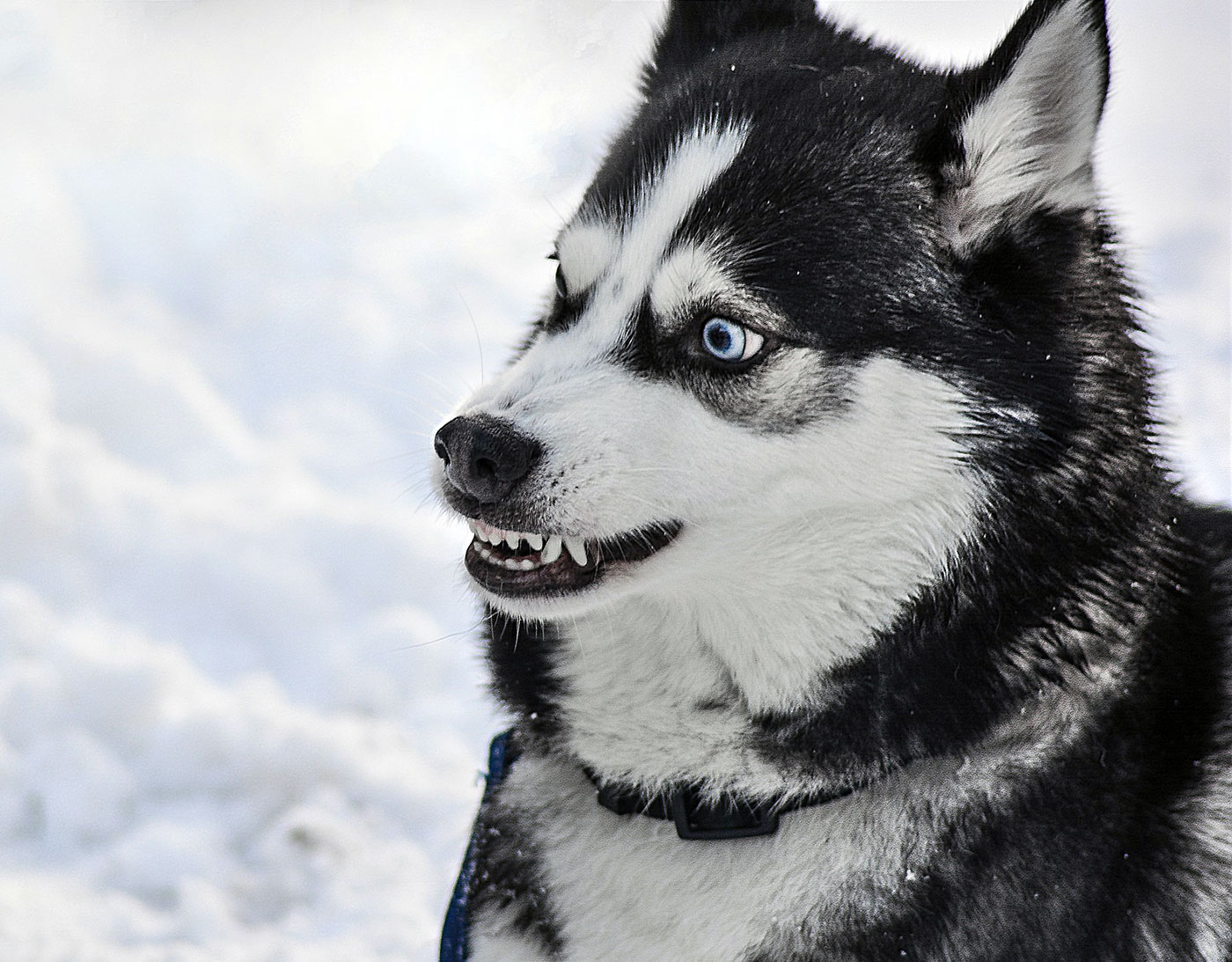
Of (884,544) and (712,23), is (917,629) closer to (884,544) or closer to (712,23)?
(884,544)

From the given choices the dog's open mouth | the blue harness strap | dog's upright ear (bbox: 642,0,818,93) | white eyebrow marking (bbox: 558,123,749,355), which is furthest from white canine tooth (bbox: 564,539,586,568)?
dog's upright ear (bbox: 642,0,818,93)

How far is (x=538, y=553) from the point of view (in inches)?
76.4

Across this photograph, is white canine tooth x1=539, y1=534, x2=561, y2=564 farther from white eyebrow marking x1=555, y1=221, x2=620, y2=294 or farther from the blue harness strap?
the blue harness strap

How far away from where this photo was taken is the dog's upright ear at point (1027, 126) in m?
1.76

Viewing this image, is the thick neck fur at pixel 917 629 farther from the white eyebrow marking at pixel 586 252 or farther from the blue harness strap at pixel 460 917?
the white eyebrow marking at pixel 586 252

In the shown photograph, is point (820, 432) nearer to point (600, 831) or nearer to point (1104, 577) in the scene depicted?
point (1104, 577)

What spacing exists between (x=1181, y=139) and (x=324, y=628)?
4890mm

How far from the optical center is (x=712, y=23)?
246 cm

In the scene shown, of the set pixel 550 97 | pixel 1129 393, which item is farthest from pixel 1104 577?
pixel 550 97

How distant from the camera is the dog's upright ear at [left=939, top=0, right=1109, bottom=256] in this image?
1.76 metres

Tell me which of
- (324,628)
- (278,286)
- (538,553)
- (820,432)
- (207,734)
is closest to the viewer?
(820,432)

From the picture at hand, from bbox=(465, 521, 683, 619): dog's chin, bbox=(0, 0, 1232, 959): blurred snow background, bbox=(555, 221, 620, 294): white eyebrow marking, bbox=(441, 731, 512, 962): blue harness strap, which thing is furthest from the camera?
bbox=(0, 0, 1232, 959): blurred snow background

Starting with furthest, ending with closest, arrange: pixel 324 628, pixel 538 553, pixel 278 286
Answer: pixel 278 286
pixel 324 628
pixel 538 553

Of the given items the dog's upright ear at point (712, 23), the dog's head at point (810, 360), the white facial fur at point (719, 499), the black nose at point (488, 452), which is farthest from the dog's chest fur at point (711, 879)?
the dog's upright ear at point (712, 23)
